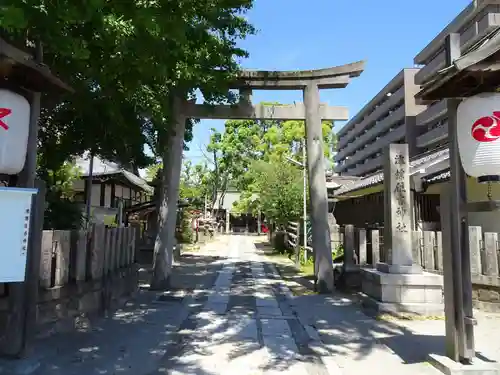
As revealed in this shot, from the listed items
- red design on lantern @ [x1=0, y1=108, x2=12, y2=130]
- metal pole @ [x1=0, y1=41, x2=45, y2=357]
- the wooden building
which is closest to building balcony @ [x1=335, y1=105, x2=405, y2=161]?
the wooden building

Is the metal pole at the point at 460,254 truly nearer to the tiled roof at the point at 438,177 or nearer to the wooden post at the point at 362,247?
the tiled roof at the point at 438,177

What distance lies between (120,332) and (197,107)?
6654mm

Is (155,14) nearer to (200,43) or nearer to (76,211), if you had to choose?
(200,43)

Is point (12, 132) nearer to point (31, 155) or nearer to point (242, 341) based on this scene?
point (31, 155)

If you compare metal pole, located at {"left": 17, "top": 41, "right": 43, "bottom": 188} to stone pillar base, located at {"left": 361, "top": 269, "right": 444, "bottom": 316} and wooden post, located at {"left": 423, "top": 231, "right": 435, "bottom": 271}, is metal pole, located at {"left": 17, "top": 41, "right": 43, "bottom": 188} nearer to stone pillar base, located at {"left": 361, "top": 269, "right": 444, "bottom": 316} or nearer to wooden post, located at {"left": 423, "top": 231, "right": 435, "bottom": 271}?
stone pillar base, located at {"left": 361, "top": 269, "right": 444, "bottom": 316}

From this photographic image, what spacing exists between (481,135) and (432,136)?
150 feet

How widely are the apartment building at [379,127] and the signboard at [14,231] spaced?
1513 inches

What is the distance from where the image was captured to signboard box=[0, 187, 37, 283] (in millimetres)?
4336

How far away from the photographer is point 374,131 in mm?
66125

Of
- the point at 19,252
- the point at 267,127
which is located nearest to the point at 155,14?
the point at 19,252

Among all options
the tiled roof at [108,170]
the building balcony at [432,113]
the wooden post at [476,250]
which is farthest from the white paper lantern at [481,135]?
the building balcony at [432,113]

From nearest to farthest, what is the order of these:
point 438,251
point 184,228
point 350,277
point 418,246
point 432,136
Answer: point 438,251, point 418,246, point 350,277, point 184,228, point 432,136

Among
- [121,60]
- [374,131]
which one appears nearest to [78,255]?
[121,60]

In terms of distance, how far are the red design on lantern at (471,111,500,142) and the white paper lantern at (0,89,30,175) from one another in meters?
4.88
